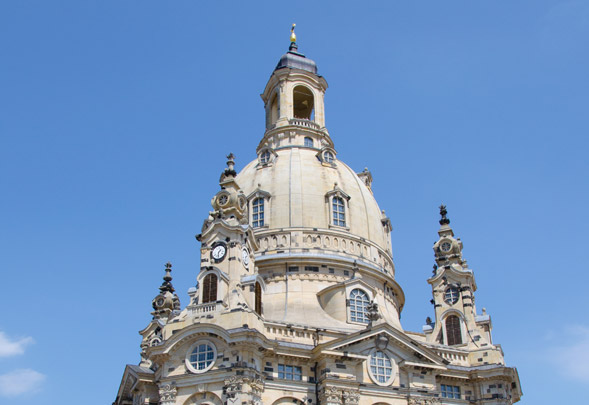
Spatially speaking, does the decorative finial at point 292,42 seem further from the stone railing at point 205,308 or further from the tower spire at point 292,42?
the stone railing at point 205,308

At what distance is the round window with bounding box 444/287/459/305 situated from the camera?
5397 centimetres

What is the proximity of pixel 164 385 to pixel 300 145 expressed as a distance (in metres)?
26.2

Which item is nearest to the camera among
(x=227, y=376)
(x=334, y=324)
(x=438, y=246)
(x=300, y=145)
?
(x=227, y=376)

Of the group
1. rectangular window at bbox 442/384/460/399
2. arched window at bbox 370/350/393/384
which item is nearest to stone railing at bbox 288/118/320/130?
arched window at bbox 370/350/393/384

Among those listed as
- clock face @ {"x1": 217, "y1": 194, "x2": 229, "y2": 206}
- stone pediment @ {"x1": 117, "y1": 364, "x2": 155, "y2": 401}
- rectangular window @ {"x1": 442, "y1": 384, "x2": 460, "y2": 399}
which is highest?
clock face @ {"x1": 217, "y1": 194, "x2": 229, "y2": 206}

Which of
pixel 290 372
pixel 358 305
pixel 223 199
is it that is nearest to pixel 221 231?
pixel 223 199

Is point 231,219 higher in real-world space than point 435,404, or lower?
higher

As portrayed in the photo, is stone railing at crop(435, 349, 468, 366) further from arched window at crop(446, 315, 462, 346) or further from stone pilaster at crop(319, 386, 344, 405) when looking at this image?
stone pilaster at crop(319, 386, 344, 405)

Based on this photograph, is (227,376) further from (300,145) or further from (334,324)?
(300,145)

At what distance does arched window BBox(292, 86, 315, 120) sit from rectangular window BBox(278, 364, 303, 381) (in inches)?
1209

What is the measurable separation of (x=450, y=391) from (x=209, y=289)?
17.5m

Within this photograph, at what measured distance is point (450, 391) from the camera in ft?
157

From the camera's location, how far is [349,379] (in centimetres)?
4362

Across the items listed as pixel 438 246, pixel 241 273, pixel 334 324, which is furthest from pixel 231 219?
pixel 438 246
